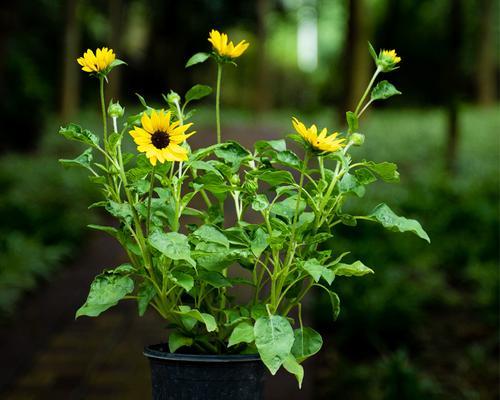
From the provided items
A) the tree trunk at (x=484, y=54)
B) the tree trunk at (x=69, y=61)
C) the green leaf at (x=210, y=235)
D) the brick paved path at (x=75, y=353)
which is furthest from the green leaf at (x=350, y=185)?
the tree trunk at (x=484, y=54)

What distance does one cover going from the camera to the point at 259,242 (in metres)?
1.41

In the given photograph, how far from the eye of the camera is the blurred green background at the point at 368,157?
4.81 metres

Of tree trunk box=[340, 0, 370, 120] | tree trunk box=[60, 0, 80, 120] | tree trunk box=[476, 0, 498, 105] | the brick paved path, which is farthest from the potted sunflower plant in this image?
tree trunk box=[476, 0, 498, 105]

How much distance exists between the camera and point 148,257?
4.59 ft

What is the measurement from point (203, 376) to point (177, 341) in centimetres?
9

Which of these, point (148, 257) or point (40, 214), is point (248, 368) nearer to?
point (148, 257)

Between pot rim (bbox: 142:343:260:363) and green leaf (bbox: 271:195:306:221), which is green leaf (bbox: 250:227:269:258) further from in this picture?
pot rim (bbox: 142:343:260:363)

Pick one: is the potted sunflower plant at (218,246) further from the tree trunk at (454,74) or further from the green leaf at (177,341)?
the tree trunk at (454,74)

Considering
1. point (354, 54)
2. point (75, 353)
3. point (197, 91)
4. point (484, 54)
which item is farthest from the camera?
point (484, 54)

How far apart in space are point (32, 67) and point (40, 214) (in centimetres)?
920

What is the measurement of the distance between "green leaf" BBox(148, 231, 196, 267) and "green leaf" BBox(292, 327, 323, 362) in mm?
273

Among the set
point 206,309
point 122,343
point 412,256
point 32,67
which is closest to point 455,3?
point 412,256

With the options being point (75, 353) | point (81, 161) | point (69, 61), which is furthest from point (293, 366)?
point (69, 61)

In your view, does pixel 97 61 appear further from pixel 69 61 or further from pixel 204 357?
pixel 69 61
